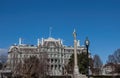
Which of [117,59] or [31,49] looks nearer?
[117,59]

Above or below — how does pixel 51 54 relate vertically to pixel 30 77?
above

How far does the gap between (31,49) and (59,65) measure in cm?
1711

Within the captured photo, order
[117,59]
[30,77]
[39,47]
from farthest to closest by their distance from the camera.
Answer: [39,47], [117,59], [30,77]

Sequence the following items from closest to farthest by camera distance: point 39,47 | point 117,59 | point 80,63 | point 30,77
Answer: point 30,77 → point 80,63 → point 117,59 → point 39,47

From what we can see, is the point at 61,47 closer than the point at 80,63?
No

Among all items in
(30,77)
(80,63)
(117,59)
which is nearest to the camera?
(30,77)

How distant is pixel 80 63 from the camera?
9075 centimetres

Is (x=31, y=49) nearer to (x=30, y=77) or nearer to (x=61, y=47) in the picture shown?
(x=61, y=47)

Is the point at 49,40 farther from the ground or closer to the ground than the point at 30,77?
farther from the ground

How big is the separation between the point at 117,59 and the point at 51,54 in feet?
177

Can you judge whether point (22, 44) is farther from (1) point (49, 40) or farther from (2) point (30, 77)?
(2) point (30, 77)

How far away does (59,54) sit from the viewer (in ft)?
512

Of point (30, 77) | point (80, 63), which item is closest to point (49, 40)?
point (80, 63)

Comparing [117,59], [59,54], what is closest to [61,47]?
[59,54]
